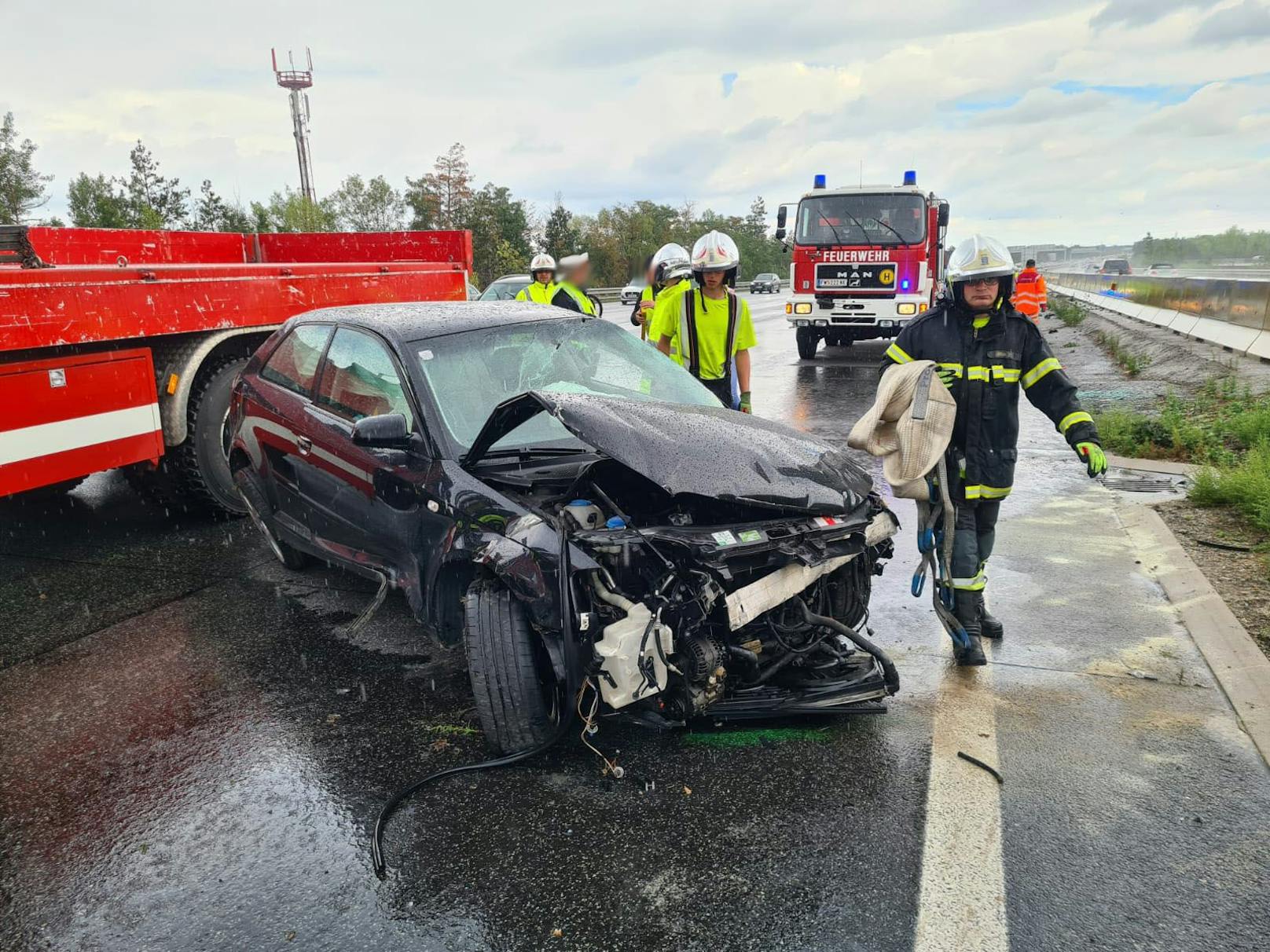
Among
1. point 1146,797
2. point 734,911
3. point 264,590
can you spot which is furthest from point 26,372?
point 1146,797

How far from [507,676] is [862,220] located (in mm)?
12726

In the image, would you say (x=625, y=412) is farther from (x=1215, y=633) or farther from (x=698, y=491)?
(x=1215, y=633)

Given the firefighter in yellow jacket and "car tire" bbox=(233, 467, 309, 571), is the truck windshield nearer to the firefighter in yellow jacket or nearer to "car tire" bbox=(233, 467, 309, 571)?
the firefighter in yellow jacket

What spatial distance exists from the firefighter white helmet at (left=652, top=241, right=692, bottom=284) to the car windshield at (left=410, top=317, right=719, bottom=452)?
2677 millimetres

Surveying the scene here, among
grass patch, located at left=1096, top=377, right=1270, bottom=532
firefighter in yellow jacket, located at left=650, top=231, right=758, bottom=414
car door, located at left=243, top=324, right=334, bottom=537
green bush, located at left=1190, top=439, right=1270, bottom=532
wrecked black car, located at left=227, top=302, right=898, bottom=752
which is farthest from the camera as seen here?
grass patch, located at left=1096, top=377, right=1270, bottom=532

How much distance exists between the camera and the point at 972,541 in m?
3.90

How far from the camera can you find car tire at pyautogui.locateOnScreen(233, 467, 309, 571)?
485 cm

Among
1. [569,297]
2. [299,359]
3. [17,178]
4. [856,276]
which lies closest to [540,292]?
[569,297]

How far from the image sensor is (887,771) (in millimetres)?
3020

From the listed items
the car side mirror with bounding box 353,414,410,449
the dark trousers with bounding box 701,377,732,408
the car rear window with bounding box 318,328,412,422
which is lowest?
the dark trousers with bounding box 701,377,732,408

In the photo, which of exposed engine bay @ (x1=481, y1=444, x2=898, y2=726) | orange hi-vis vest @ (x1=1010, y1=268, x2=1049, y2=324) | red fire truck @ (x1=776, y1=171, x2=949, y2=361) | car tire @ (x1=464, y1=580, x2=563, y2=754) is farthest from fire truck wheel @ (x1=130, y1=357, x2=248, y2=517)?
orange hi-vis vest @ (x1=1010, y1=268, x2=1049, y2=324)

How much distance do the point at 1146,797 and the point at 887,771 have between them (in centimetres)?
81

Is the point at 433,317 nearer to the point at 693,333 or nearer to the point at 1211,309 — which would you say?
the point at 693,333

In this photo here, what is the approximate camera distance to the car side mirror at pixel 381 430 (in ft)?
11.0
